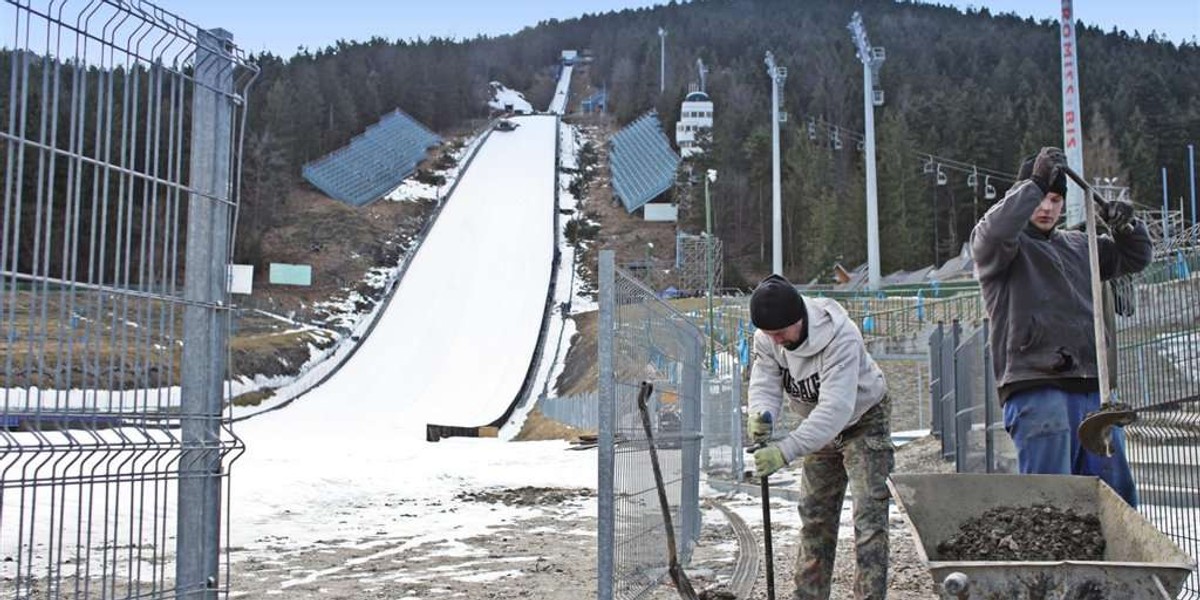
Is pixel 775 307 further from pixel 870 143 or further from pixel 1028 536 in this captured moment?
pixel 870 143

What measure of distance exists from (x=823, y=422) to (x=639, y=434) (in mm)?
1732

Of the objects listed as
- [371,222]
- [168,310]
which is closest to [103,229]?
[168,310]

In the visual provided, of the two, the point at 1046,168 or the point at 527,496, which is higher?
the point at 1046,168

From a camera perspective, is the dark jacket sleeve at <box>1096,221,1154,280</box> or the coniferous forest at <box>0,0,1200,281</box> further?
the coniferous forest at <box>0,0,1200,281</box>

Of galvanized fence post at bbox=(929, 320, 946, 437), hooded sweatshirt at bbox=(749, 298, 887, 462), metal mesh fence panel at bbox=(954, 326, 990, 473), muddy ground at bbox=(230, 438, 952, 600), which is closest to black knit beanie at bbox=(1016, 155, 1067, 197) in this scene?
hooded sweatshirt at bbox=(749, 298, 887, 462)

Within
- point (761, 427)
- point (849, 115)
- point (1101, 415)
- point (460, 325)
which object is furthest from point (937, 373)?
point (849, 115)

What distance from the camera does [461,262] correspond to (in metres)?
65.0

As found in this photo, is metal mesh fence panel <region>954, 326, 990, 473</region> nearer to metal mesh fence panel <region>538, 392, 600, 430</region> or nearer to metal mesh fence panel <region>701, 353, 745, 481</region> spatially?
metal mesh fence panel <region>701, 353, 745, 481</region>

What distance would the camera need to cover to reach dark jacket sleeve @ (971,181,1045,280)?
551 centimetres

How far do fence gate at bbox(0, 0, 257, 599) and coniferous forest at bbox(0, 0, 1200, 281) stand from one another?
55230 millimetres

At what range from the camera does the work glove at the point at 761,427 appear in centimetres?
541

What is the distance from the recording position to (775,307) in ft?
17.4

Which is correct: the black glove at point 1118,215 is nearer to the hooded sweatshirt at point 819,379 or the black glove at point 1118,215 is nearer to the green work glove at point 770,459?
the hooded sweatshirt at point 819,379

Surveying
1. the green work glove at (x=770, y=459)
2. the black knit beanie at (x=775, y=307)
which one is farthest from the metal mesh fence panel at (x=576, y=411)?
the green work glove at (x=770, y=459)
